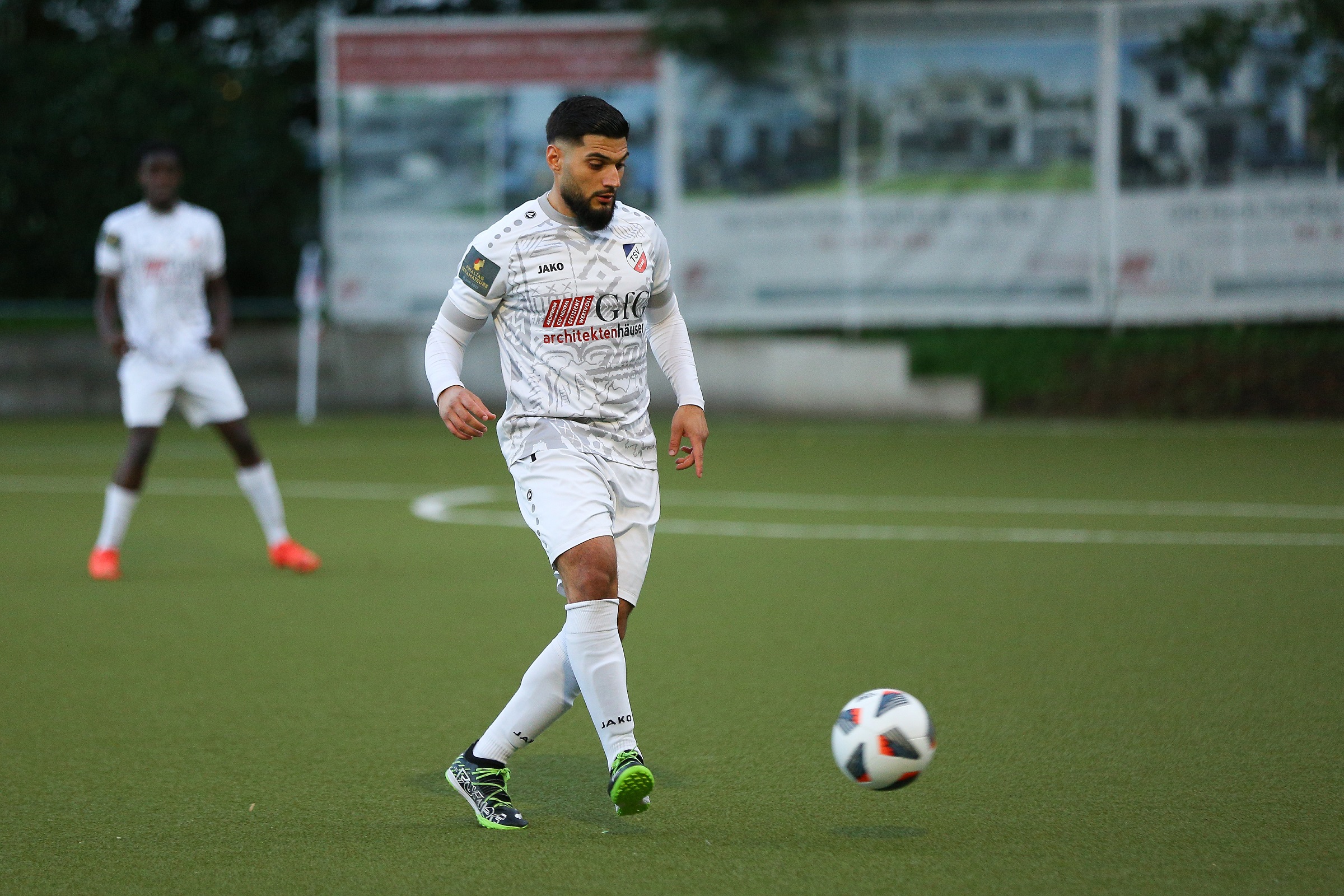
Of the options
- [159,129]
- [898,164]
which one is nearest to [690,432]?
[898,164]

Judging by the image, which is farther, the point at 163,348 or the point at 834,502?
the point at 834,502

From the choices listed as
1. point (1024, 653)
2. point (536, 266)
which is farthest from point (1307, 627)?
point (536, 266)

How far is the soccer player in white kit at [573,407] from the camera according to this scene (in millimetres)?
4328

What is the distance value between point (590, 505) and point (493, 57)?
17.1 meters

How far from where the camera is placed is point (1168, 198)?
1898 centimetres

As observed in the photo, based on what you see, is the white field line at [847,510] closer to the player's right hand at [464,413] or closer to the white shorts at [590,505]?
the white shorts at [590,505]

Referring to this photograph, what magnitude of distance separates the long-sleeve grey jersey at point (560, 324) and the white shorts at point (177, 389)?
176 inches

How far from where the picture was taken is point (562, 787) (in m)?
4.78

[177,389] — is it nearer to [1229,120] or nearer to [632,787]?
[632,787]

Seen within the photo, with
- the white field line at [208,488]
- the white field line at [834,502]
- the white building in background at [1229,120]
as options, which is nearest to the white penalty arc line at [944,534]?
the white field line at [834,502]

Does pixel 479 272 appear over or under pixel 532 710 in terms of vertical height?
over

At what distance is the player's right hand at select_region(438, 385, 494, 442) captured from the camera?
431 cm

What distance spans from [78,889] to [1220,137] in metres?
17.5

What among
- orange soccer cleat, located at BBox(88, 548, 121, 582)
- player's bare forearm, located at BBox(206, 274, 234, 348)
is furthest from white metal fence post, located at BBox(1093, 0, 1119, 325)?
orange soccer cleat, located at BBox(88, 548, 121, 582)
